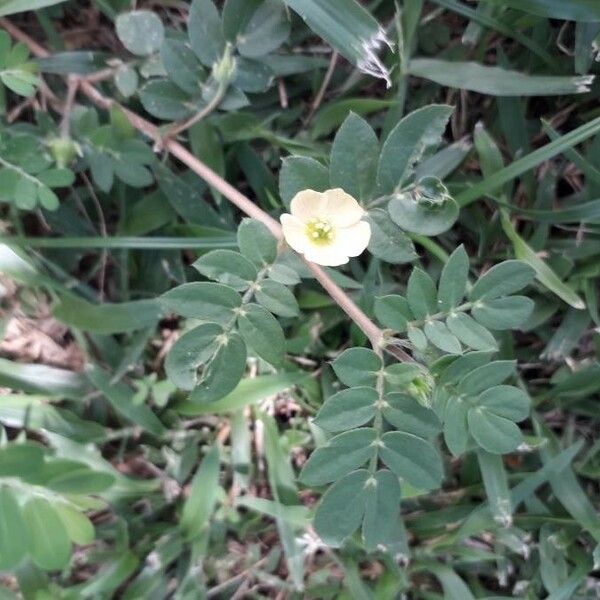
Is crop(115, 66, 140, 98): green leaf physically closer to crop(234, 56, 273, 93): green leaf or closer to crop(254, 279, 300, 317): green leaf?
crop(234, 56, 273, 93): green leaf

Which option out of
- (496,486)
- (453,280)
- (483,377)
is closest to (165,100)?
(453,280)

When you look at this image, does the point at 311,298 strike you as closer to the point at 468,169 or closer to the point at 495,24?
the point at 468,169

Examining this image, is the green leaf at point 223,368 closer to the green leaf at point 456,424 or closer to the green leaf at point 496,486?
the green leaf at point 456,424

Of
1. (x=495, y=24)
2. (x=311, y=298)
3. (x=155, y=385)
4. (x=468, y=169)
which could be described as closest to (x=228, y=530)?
(x=155, y=385)

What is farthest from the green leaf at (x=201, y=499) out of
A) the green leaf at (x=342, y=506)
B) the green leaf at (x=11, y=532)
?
the green leaf at (x=342, y=506)

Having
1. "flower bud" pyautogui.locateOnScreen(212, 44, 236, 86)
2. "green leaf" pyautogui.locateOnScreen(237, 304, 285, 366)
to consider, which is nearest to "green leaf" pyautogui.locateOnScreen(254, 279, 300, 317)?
"green leaf" pyautogui.locateOnScreen(237, 304, 285, 366)
